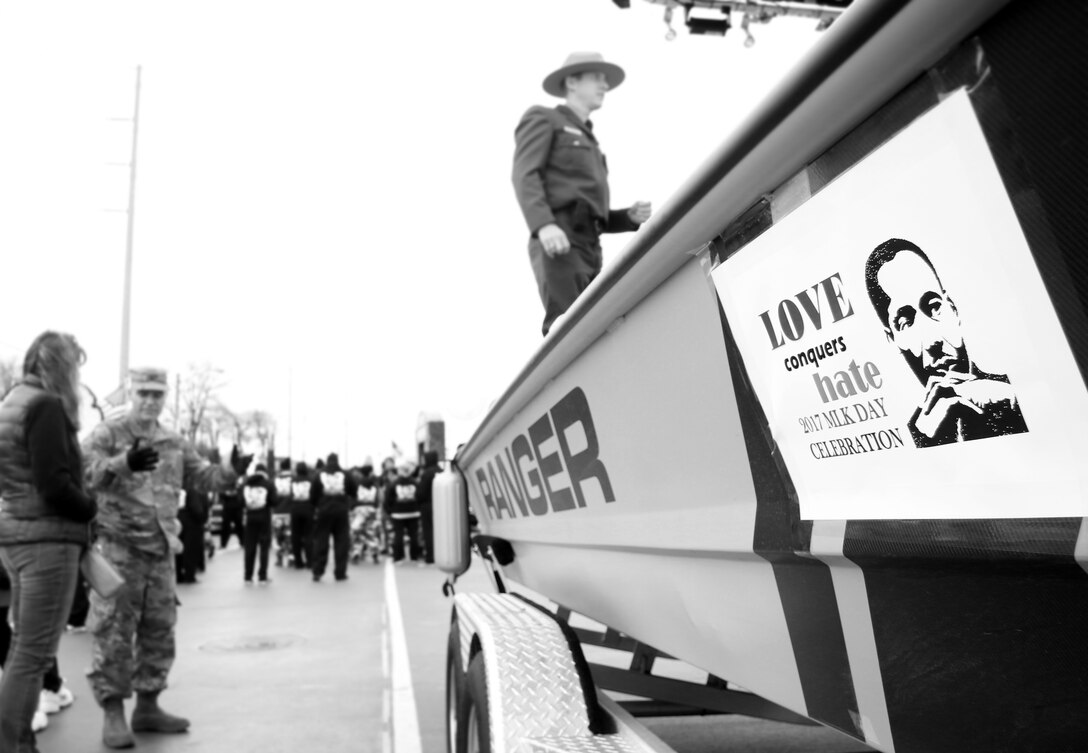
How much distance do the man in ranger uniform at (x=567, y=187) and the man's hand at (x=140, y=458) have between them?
89.0 inches

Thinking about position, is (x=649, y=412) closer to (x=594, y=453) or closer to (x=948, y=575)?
(x=594, y=453)

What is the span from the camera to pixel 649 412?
171cm

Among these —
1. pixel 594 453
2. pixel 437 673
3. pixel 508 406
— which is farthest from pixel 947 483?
pixel 437 673

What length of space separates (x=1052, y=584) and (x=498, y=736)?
161 cm

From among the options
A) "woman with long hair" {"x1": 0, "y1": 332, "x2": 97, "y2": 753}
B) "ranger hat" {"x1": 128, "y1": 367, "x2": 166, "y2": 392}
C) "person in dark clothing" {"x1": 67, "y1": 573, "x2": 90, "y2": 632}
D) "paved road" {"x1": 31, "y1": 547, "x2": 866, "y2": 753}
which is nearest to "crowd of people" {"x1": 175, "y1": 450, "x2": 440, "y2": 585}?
"paved road" {"x1": 31, "y1": 547, "x2": 866, "y2": 753}

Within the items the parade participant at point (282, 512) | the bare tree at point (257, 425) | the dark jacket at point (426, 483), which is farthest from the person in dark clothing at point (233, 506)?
the bare tree at point (257, 425)

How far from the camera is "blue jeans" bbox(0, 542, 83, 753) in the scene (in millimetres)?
3648

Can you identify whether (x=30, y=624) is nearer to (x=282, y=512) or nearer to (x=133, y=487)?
(x=133, y=487)

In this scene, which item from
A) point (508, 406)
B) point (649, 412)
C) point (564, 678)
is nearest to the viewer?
point (649, 412)

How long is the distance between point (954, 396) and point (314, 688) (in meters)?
5.67

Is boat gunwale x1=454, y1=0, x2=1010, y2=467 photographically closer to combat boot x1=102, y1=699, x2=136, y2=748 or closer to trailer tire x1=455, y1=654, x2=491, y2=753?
trailer tire x1=455, y1=654, x2=491, y2=753

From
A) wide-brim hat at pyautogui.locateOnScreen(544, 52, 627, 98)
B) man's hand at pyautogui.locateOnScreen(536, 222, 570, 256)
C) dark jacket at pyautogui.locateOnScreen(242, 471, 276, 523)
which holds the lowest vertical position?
man's hand at pyautogui.locateOnScreen(536, 222, 570, 256)

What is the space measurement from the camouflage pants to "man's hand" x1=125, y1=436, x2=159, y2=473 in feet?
1.53

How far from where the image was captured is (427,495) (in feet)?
45.8
